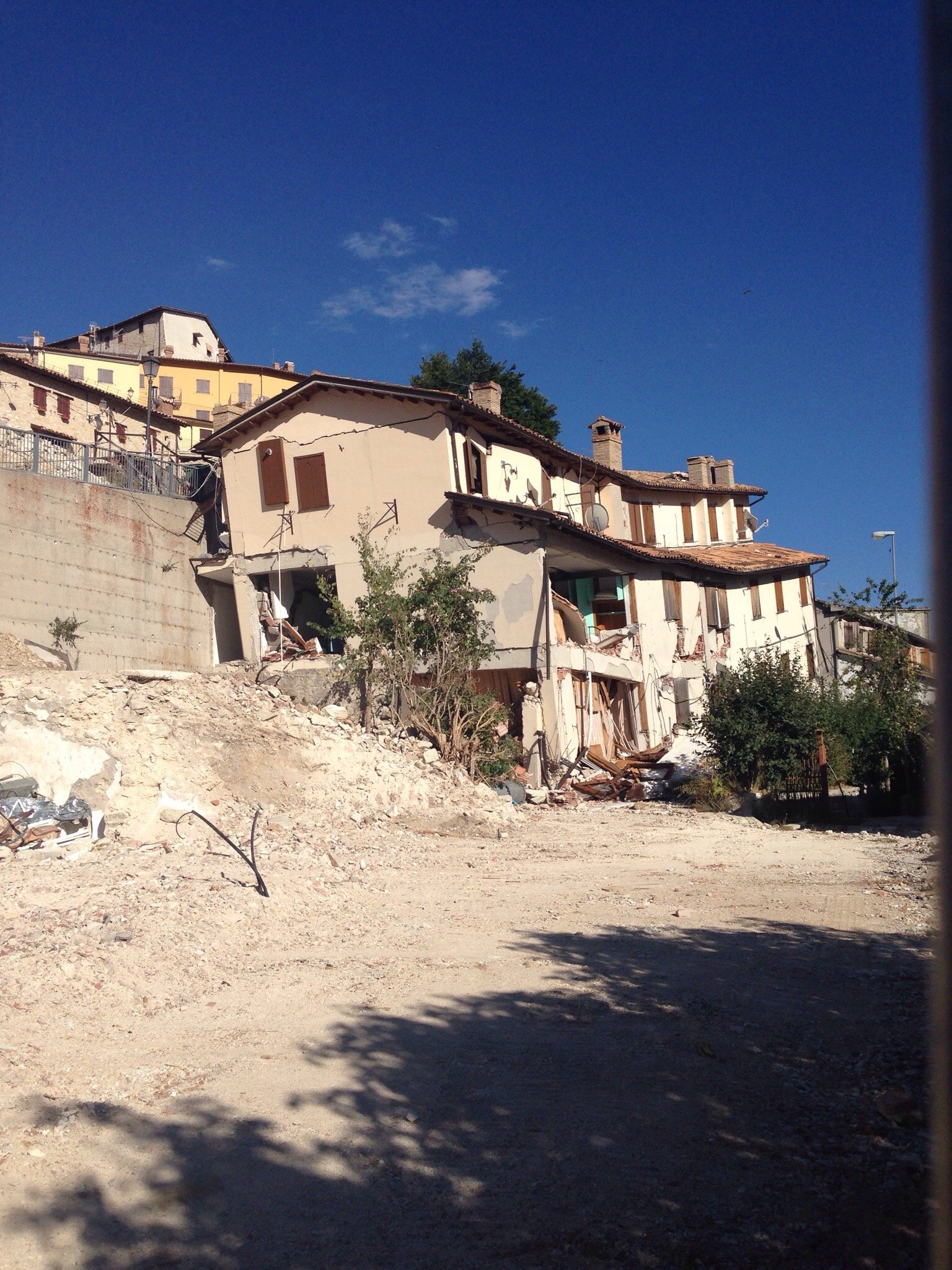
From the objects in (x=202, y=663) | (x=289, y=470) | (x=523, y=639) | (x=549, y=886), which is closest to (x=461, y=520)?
(x=523, y=639)

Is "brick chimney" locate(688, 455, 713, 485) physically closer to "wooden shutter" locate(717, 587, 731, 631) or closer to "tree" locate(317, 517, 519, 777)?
"wooden shutter" locate(717, 587, 731, 631)

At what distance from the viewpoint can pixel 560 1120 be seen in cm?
486

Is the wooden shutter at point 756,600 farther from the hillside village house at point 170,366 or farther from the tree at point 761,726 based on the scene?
the hillside village house at point 170,366

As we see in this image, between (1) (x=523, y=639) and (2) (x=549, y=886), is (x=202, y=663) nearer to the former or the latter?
(1) (x=523, y=639)

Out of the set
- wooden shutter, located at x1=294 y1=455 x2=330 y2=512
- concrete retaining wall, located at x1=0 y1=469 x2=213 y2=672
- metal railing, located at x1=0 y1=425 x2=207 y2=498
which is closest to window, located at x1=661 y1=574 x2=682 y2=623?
wooden shutter, located at x1=294 y1=455 x2=330 y2=512

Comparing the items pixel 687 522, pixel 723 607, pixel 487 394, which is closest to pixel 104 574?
pixel 487 394

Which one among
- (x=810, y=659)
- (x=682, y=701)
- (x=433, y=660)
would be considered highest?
(x=433, y=660)

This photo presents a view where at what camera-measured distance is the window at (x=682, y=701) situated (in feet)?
95.1

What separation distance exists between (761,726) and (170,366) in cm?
3809

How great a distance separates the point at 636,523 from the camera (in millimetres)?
33406

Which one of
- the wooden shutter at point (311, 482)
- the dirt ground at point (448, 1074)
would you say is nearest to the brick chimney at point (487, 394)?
the wooden shutter at point (311, 482)

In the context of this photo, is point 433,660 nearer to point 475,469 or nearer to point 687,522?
point 475,469

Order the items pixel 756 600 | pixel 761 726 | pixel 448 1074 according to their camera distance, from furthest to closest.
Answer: pixel 756 600 < pixel 761 726 < pixel 448 1074

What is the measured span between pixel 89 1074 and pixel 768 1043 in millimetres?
3770
